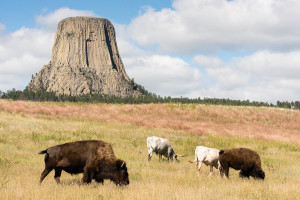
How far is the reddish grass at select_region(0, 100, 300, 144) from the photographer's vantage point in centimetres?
2975

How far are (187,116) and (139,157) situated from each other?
25261 millimetres

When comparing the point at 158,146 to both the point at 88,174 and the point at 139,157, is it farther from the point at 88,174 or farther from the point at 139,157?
the point at 88,174

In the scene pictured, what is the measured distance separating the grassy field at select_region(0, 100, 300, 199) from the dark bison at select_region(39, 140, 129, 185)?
33 centimetres

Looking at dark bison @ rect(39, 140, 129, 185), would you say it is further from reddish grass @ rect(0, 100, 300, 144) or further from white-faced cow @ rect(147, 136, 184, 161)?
reddish grass @ rect(0, 100, 300, 144)

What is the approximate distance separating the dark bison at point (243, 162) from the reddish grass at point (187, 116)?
15339 millimetres

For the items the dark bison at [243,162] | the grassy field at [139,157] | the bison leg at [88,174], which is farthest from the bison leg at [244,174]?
the bison leg at [88,174]

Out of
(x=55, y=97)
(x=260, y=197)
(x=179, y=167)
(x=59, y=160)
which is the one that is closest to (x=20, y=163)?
(x=59, y=160)

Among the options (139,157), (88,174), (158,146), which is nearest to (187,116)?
(139,157)

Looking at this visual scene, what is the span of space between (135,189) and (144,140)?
41.1ft

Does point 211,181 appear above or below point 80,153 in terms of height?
below

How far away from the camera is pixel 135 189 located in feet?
28.3

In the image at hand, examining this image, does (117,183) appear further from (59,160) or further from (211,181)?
(211,181)

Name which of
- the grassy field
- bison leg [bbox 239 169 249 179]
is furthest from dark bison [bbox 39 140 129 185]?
bison leg [bbox 239 169 249 179]

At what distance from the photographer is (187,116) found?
1580 inches
